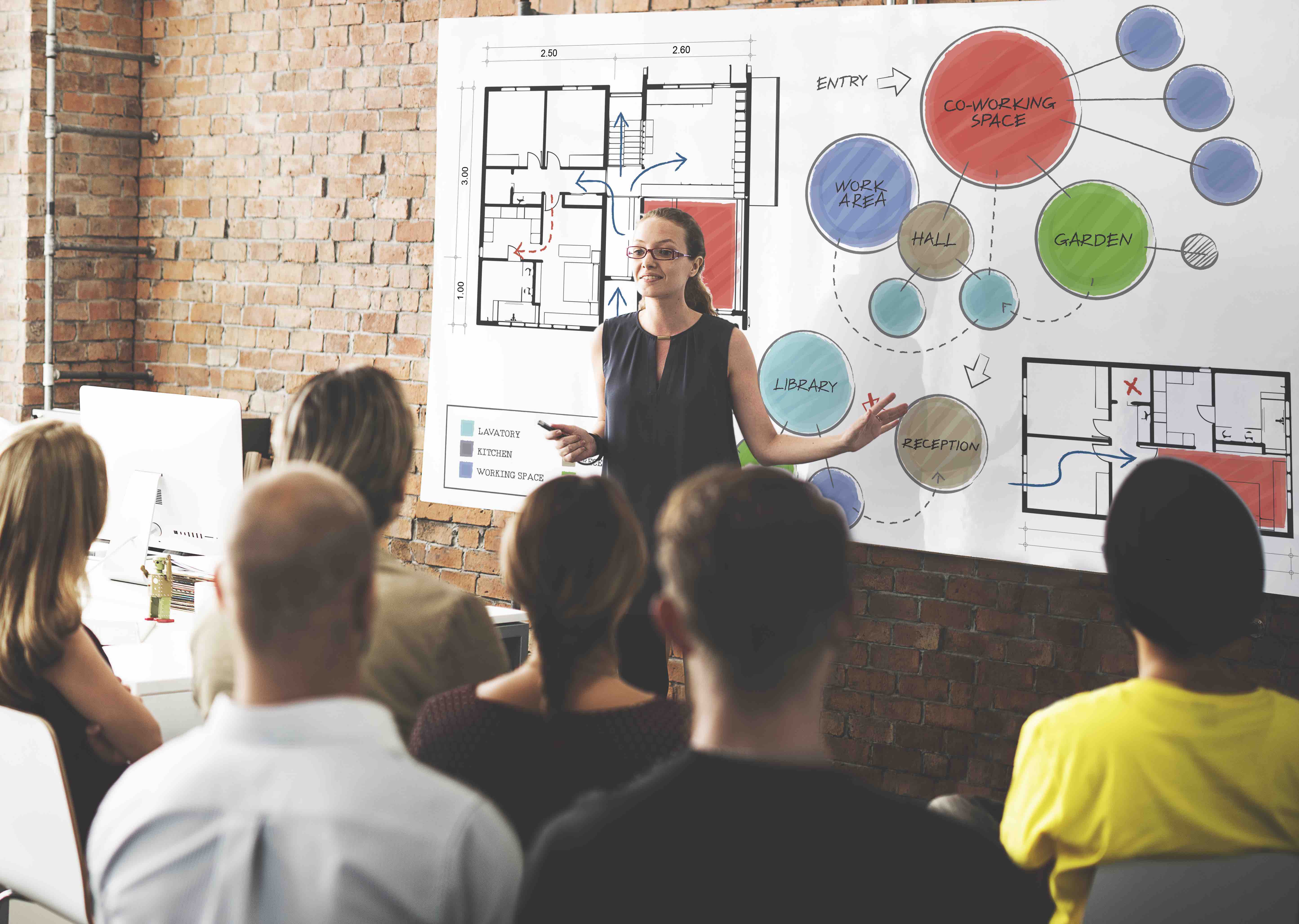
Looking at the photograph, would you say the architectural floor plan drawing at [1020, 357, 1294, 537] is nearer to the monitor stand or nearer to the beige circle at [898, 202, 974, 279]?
the beige circle at [898, 202, 974, 279]

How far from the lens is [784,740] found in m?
0.93

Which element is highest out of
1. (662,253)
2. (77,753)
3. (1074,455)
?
(662,253)

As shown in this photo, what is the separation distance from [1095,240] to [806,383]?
0.82 meters

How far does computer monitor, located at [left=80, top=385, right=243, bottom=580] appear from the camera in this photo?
8.61ft

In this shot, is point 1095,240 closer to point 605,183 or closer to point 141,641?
point 605,183

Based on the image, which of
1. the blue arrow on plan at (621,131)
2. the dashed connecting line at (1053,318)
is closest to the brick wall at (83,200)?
the blue arrow on plan at (621,131)

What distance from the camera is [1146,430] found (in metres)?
2.78

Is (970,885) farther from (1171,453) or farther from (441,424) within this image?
(441,424)

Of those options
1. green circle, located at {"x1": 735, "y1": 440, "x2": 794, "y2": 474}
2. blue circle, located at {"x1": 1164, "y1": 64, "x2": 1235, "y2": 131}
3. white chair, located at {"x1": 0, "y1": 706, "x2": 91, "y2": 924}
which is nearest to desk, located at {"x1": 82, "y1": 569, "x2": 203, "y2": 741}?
white chair, located at {"x1": 0, "y1": 706, "x2": 91, "y2": 924}

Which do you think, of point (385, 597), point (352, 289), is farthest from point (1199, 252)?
point (352, 289)

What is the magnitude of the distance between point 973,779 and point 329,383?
2.22m

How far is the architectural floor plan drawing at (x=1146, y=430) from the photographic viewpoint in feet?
8.70

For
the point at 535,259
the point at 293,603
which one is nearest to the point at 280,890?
the point at 293,603

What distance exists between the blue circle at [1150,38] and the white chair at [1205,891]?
208 cm
